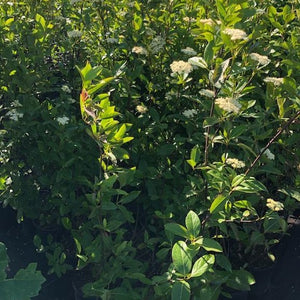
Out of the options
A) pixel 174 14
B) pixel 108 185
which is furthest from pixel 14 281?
pixel 174 14

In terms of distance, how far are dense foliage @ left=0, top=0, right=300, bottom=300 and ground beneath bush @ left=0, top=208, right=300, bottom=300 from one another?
15 cm

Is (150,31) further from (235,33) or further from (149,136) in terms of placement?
(235,33)

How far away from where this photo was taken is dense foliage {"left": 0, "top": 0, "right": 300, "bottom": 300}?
5.63 feet

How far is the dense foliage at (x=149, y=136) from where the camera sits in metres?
1.72

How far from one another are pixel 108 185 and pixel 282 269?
5.18ft

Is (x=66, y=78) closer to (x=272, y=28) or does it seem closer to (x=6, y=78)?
(x=6, y=78)

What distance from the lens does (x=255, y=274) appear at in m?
2.50

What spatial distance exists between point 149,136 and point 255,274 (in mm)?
1017

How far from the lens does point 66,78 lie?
8.05 ft

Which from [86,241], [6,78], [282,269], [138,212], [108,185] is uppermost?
[6,78]

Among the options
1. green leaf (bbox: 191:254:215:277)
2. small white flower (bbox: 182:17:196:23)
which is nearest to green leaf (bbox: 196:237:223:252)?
green leaf (bbox: 191:254:215:277)

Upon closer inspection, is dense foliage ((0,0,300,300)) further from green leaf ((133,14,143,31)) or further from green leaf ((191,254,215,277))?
green leaf ((191,254,215,277))

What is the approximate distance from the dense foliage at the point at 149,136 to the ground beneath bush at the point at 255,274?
0.48 feet

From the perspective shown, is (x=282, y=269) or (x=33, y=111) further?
(x=282, y=269)
